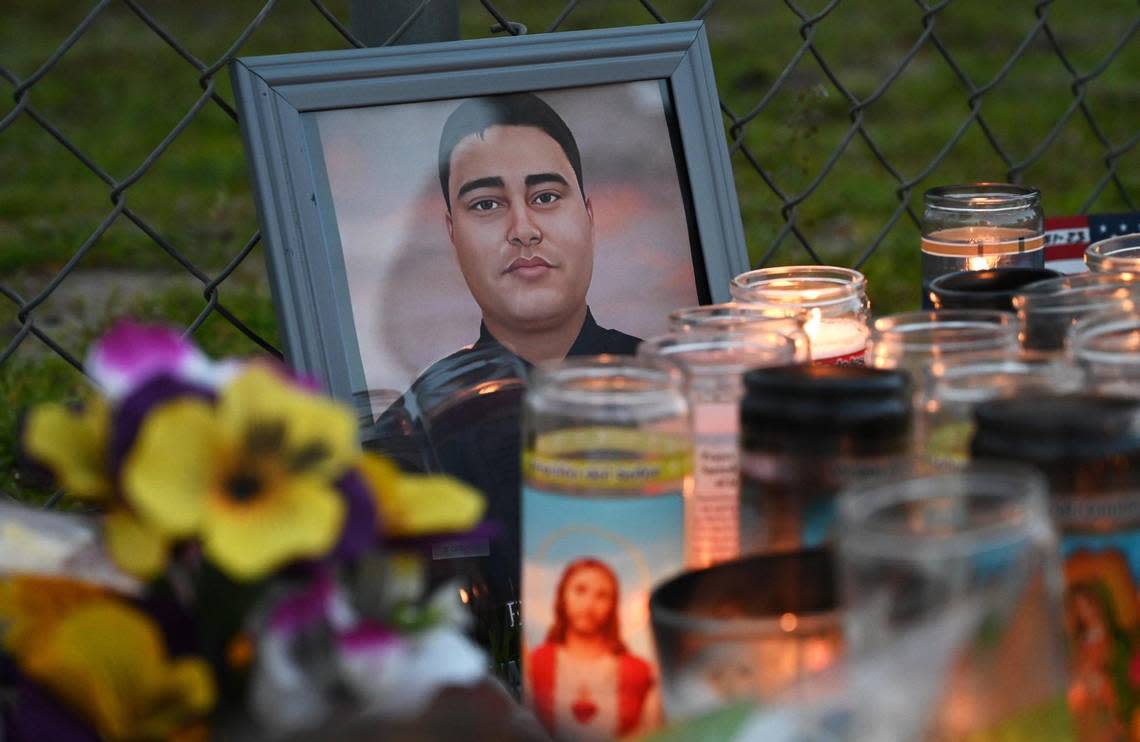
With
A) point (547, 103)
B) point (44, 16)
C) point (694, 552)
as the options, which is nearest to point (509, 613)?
point (694, 552)

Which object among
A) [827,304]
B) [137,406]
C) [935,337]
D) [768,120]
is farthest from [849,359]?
[768,120]

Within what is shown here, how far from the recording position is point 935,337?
981 millimetres

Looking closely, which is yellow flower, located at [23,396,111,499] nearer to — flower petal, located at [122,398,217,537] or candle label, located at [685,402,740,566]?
flower petal, located at [122,398,217,537]

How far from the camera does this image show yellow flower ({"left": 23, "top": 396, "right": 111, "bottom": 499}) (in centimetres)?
72

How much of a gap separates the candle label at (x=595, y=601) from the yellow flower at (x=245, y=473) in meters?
0.21

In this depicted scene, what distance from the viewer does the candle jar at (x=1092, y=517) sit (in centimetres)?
77

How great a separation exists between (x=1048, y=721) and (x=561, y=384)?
0.35 meters

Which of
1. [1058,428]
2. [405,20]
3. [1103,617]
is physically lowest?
[1103,617]

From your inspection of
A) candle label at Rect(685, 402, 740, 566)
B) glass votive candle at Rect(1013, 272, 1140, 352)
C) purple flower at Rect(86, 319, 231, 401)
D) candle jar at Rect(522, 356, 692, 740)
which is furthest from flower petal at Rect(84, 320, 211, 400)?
glass votive candle at Rect(1013, 272, 1140, 352)

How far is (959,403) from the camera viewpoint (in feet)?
2.86

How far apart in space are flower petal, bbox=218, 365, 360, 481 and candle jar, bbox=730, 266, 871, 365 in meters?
0.50

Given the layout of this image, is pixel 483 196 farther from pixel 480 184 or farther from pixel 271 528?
pixel 271 528

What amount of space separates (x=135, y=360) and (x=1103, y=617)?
1.70 ft

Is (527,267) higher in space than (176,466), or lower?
higher
